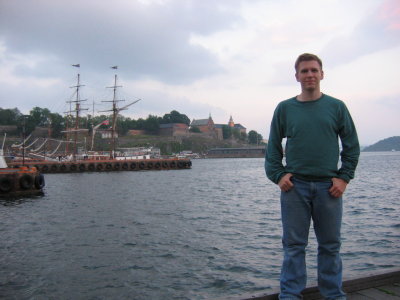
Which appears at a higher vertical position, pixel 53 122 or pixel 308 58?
pixel 53 122

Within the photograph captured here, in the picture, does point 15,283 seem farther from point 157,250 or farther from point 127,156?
point 127,156

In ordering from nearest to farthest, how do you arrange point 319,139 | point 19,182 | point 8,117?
point 319,139 < point 19,182 < point 8,117

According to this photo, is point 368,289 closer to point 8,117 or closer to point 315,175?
point 315,175

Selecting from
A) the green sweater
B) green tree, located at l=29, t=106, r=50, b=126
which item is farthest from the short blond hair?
green tree, located at l=29, t=106, r=50, b=126

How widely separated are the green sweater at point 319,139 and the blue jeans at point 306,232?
0.16 metres

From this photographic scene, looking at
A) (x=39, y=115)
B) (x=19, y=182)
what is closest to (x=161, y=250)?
(x=19, y=182)

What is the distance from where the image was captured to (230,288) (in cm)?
922

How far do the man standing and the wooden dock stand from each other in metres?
0.20

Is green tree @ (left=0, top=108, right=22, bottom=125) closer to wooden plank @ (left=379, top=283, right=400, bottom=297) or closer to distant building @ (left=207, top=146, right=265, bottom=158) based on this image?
distant building @ (left=207, top=146, right=265, bottom=158)

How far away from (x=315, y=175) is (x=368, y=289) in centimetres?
164

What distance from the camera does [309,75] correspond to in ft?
13.2

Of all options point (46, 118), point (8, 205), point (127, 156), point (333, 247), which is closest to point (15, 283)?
point (333, 247)

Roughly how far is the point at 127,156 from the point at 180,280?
79.2 m

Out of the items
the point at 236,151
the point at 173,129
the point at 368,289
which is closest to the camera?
the point at 368,289
